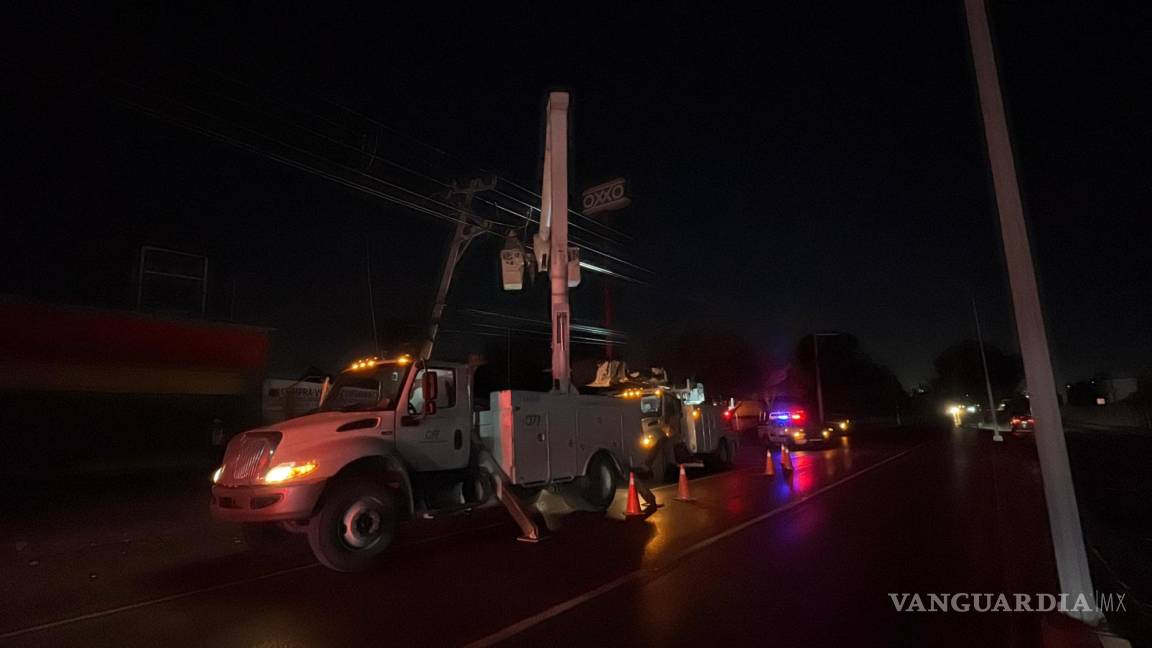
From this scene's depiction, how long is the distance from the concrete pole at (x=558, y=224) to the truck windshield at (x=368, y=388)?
12.5 ft

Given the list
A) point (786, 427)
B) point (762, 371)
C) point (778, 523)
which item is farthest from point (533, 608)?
point (762, 371)

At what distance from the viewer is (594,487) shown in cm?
1112

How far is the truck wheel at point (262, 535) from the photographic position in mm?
8297

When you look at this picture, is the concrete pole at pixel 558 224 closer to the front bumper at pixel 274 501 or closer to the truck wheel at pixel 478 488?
the truck wheel at pixel 478 488

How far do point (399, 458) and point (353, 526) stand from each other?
0.99m

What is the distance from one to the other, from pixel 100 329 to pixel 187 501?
6.20 m

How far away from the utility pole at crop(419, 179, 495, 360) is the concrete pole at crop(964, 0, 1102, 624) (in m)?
14.3

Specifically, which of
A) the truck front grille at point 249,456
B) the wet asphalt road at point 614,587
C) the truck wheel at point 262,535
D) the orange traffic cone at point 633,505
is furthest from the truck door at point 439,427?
the orange traffic cone at point 633,505

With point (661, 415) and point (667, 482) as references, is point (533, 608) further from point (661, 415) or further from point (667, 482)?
point (667, 482)

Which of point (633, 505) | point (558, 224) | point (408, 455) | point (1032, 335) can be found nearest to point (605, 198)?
point (558, 224)

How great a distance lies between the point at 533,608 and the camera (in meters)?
5.65

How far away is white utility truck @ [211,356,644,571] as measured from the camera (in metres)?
7.11

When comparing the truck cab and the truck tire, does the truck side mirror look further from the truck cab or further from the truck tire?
the truck cab

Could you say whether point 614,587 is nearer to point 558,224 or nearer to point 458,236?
point 558,224
